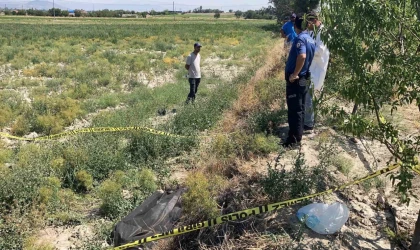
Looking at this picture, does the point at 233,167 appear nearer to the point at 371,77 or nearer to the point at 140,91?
the point at 371,77

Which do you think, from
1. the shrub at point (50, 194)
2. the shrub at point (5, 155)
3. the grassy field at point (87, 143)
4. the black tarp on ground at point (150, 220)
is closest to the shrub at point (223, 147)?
the grassy field at point (87, 143)

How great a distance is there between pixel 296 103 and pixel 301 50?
2.39 ft

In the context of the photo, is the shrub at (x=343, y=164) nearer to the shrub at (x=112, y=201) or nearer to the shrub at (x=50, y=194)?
the shrub at (x=112, y=201)

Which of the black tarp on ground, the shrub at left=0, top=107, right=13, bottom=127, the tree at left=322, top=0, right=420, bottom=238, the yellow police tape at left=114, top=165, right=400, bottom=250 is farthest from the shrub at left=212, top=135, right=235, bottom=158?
the shrub at left=0, top=107, right=13, bottom=127

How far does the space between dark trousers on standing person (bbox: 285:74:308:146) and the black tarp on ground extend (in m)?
2.03

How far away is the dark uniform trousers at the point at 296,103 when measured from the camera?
5.04 m

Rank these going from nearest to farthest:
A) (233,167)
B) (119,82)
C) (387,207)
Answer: (387,207) < (233,167) < (119,82)

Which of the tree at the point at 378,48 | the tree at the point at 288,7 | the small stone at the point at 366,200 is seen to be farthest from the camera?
the tree at the point at 288,7

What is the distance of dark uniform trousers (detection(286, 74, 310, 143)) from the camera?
5.04 metres

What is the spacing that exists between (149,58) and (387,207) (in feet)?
50.2

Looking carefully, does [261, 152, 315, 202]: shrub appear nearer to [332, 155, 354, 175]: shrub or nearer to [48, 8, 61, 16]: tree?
[332, 155, 354, 175]: shrub

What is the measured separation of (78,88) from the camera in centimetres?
1096

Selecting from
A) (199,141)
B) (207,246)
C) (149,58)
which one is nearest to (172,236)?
(207,246)

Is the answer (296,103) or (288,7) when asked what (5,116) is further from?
(288,7)
